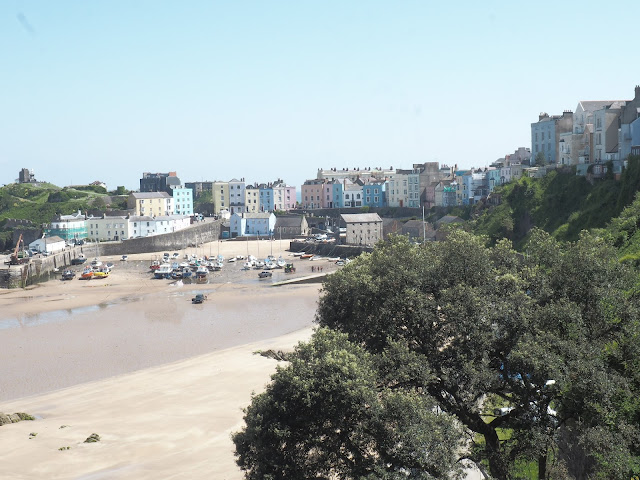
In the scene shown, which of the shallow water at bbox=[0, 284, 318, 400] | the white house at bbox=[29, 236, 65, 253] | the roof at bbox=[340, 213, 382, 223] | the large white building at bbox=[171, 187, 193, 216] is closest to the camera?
the shallow water at bbox=[0, 284, 318, 400]

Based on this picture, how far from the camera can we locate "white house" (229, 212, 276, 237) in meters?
86.1

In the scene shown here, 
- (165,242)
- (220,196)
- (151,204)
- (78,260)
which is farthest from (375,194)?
(78,260)

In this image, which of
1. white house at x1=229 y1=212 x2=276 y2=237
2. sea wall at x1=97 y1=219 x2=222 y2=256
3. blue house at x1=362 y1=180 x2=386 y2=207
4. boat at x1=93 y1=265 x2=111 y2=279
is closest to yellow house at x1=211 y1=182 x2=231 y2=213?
white house at x1=229 y1=212 x2=276 y2=237

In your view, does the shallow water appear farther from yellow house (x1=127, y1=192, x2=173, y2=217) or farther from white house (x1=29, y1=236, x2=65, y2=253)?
yellow house (x1=127, y1=192, x2=173, y2=217)

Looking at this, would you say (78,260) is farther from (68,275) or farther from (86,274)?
(86,274)

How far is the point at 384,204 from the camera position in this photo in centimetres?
8881

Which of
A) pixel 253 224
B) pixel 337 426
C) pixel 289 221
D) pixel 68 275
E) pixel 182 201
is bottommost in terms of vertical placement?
pixel 68 275

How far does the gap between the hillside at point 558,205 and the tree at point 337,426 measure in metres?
26.7

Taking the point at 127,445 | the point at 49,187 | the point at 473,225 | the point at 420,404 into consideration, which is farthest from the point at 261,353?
the point at 49,187

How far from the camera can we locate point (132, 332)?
35.2m

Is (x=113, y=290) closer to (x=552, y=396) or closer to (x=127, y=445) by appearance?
(x=127, y=445)

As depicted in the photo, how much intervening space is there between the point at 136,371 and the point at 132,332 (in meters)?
8.29

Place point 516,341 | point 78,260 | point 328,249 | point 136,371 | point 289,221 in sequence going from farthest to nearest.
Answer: point 289,221 < point 328,249 < point 78,260 < point 136,371 < point 516,341

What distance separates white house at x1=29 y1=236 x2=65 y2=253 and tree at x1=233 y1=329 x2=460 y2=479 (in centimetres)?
6129
